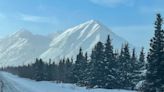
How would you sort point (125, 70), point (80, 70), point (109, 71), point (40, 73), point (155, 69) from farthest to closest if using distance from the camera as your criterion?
point (40, 73)
point (80, 70)
point (125, 70)
point (109, 71)
point (155, 69)

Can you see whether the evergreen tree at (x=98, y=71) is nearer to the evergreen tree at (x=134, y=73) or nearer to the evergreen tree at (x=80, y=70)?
the evergreen tree at (x=134, y=73)

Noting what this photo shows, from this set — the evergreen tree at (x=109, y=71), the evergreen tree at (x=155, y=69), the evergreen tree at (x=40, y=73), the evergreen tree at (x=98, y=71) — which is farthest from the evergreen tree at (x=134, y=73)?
the evergreen tree at (x=40, y=73)

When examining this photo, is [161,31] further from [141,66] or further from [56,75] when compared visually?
[56,75]

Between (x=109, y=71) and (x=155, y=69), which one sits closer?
(x=155, y=69)

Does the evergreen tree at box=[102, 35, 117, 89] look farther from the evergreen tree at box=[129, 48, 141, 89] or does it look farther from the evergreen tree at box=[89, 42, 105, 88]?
the evergreen tree at box=[129, 48, 141, 89]

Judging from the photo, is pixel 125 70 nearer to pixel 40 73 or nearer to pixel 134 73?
pixel 134 73

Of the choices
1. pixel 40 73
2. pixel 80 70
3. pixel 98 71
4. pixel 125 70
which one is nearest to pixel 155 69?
pixel 98 71

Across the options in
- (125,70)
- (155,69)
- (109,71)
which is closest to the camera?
(155,69)

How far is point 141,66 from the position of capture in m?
64.1

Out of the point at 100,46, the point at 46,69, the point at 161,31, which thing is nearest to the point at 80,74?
the point at 100,46

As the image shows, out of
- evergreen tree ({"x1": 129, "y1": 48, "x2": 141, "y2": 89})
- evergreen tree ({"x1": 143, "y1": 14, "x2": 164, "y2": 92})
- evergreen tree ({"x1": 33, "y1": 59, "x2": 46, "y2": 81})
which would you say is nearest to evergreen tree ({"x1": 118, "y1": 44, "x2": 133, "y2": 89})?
evergreen tree ({"x1": 129, "y1": 48, "x2": 141, "y2": 89})

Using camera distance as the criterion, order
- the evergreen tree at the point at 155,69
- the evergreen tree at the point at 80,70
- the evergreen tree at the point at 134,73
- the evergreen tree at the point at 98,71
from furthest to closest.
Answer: the evergreen tree at the point at 80,70
the evergreen tree at the point at 134,73
the evergreen tree at the point at 98,71
the evergreen tree at the point at 155,69

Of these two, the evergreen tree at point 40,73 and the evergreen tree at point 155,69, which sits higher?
the evergreen tree at point 40,73

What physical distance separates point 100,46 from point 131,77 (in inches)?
247
